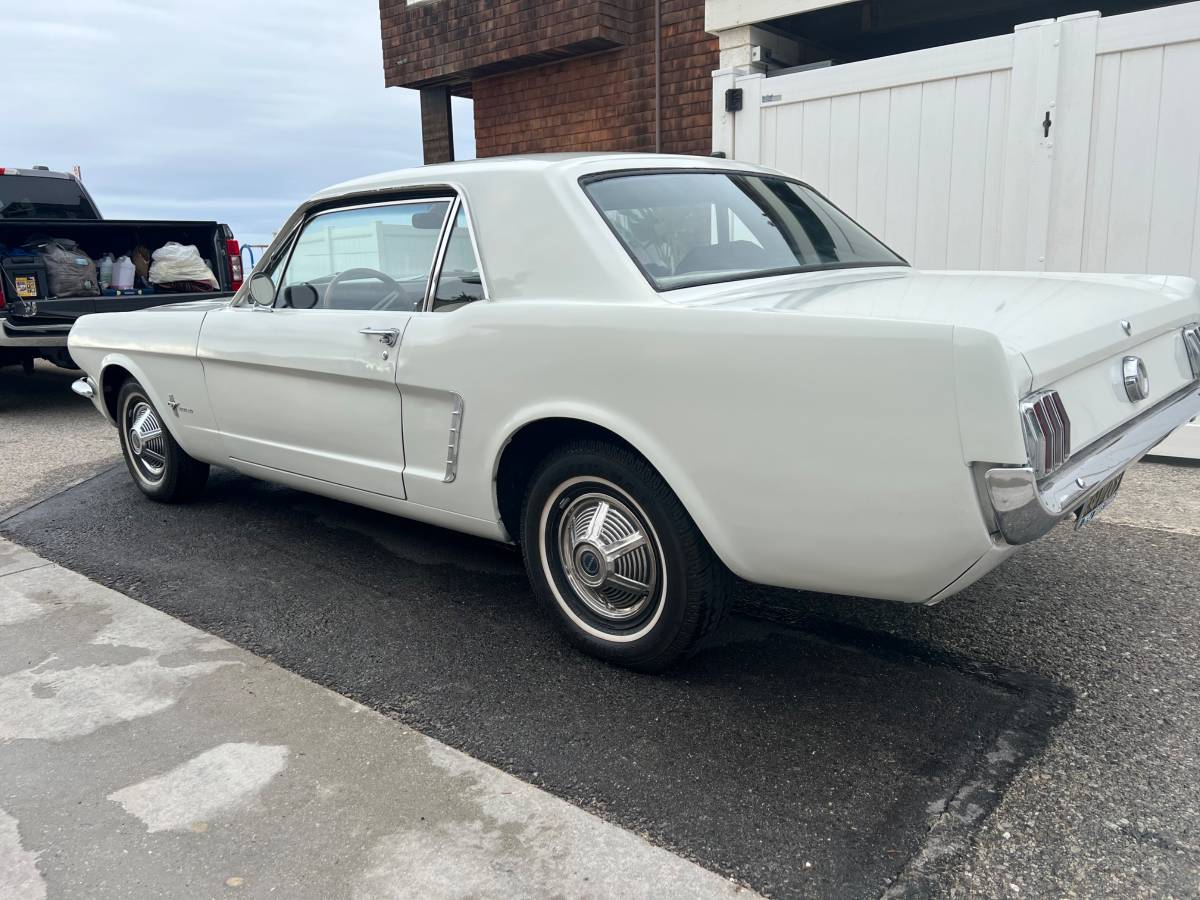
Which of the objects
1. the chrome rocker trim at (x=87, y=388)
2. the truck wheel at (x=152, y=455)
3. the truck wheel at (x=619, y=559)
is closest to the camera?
the truck wheel at (x=619, y=559)

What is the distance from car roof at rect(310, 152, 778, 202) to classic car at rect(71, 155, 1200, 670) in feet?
0.06

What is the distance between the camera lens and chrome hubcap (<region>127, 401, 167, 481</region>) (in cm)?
512

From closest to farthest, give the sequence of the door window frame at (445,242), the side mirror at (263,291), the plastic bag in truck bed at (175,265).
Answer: the door window frame at (445,242)
the side mirror at (263,291)
the plastic bag in truck bed at (175,265)

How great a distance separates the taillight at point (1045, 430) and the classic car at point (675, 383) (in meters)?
0.01

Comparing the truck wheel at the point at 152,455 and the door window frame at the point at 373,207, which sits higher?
the door window frame at the point at 373,207

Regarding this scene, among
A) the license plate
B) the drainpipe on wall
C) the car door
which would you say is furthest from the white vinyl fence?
the car door

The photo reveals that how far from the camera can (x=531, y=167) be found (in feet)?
10.8

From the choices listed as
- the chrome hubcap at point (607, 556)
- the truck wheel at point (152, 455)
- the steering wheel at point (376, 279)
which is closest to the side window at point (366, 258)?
the steering wheel at point (376, 279)

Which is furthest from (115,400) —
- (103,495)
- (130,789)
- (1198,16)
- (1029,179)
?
(1198,16)

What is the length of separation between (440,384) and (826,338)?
145 cm

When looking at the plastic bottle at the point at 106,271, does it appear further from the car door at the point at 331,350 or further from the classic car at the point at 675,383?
the classic car at the point at 675,383

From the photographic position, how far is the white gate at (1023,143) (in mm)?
5918

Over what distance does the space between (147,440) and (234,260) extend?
4752 millimetres

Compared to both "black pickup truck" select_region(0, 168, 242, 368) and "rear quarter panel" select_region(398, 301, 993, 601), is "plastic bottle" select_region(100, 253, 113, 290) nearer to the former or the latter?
"black pickup truck" select_region(0, 168, 242, 368)
